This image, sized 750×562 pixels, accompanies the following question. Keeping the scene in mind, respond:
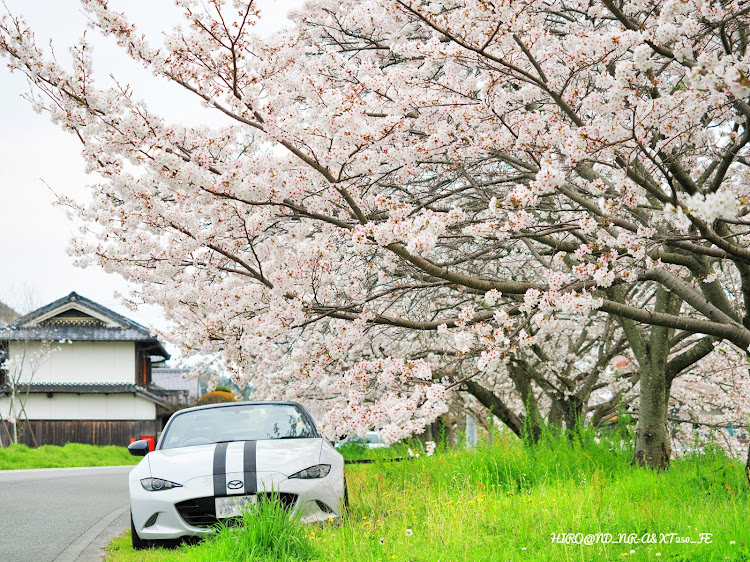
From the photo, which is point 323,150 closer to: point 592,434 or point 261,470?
point 261,470

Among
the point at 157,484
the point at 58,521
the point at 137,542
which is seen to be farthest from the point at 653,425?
the point at 58,521

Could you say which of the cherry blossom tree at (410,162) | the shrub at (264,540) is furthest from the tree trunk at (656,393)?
the shrub at (264,540)

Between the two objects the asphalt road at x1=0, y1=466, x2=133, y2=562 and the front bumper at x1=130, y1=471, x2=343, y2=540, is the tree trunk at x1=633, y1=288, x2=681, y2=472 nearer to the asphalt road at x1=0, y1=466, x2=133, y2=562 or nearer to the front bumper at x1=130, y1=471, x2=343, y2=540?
the front bumper at x1=130, y1=471, x2=343, y2=540

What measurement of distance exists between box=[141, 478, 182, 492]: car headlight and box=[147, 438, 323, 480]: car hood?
0.13ft

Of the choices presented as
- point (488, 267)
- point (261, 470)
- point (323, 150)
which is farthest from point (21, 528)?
point (488, 267)

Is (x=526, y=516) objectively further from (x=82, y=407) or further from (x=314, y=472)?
(x=82, y=407)

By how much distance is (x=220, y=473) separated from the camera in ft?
18.5

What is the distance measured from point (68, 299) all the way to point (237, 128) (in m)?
33.7

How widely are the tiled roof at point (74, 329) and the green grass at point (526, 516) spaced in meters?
31.2

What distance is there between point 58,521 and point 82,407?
2992 centimetres

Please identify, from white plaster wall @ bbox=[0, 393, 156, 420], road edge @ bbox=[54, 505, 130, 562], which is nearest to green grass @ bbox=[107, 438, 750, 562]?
road edge @ bbox=[54, 505, 130, 562]

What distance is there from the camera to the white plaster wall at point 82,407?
35375 mm

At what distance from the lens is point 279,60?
581 centimetres

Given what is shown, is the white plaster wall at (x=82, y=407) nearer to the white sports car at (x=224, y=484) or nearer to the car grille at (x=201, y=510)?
the white sports car at (x=224, y=484)
